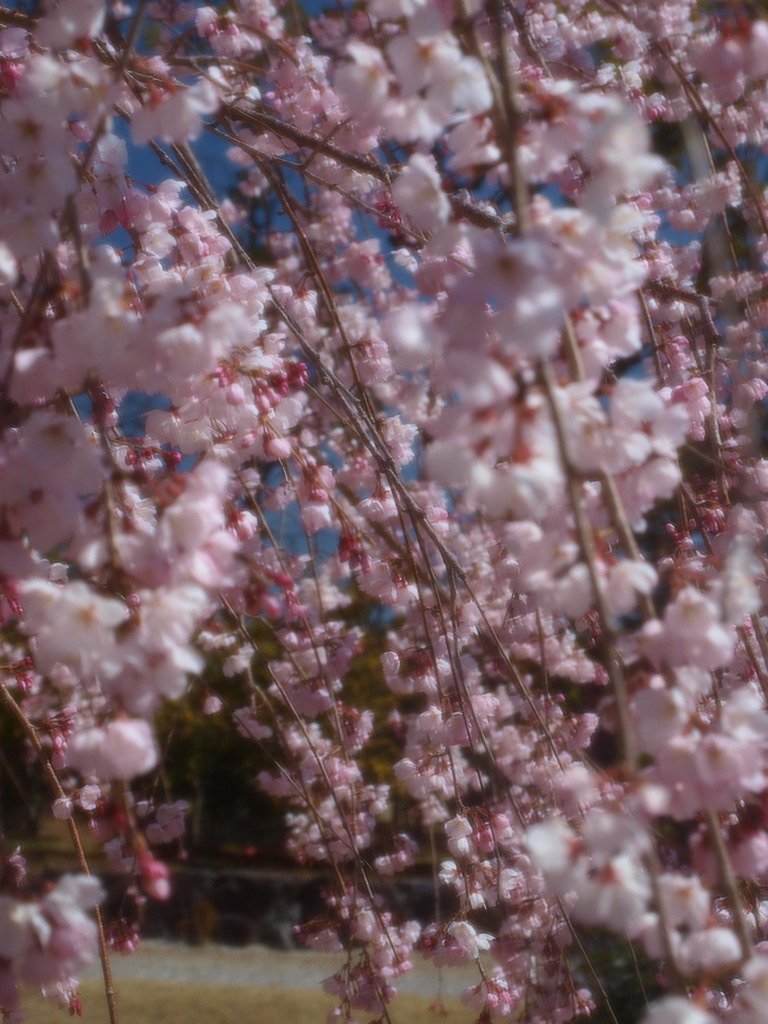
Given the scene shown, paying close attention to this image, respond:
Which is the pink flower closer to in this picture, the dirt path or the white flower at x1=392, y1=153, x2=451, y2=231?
the white flower at x1=392, y1=153, x2=451, y2=231

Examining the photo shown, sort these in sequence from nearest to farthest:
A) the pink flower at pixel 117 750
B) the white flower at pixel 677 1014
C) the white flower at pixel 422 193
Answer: the white flower at pixel 677 1014 < the pink flower at pixel 117 750 < the white flower at pixel 422 193

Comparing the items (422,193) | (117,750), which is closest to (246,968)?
(117,750)

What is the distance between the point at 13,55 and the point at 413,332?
132 cm

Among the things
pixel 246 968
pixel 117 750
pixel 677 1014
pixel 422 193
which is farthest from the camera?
pixel 246 968

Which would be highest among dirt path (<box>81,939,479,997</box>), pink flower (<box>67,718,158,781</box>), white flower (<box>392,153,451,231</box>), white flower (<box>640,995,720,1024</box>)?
white flower (<box>392,153,451,231</box>)

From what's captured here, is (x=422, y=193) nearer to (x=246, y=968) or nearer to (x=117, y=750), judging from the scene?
(x=117, y=750)

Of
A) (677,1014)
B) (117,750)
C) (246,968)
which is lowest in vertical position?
(677,1014)

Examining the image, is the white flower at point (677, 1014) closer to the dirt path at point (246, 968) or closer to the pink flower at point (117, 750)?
the pink flower at point (117, 750)

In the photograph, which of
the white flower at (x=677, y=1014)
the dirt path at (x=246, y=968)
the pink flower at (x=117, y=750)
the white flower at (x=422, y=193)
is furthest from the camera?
the dirt path at (x=246, y=968)

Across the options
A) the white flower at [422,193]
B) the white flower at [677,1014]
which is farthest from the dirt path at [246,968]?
the white flower at [422,193]

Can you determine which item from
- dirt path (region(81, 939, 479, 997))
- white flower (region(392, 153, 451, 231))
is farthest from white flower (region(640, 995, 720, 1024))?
dirt path (region(81, 939, 479, 997))

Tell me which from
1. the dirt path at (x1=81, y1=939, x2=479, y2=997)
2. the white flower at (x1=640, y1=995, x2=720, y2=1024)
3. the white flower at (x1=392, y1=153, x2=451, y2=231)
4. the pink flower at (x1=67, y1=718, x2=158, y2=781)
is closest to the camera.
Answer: the white flower at (x1=640, y1=995, x2=720, y2=1024)

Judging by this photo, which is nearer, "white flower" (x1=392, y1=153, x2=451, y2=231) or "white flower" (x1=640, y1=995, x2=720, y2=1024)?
"white flower" (x1=640, y1=995, x2=720, y2=1024)

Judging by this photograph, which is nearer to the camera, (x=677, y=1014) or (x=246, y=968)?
(x=677, y=1014)
